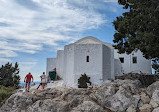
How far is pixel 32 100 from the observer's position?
10.9 meters

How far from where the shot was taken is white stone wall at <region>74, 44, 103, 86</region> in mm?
25625

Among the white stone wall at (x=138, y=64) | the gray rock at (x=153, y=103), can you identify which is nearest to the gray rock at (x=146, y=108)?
the gray rock at (x=153, y=103)

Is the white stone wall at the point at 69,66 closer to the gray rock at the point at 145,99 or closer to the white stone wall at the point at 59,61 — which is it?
the white stone wall at the point at 59,61

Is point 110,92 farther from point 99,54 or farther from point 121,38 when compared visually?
point 99,54

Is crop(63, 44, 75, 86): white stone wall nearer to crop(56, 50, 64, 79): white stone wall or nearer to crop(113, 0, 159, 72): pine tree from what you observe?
crop(56, 50, 64, 79): white stone wall

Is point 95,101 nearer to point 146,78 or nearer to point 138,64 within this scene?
point 146,78

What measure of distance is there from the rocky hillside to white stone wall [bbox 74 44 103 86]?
14.1 metres

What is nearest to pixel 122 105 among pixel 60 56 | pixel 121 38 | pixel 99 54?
pixel 121 38

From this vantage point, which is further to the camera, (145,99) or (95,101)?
(95,101)

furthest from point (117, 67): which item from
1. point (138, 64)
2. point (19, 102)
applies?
point (19, 102)

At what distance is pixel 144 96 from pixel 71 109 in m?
4.53

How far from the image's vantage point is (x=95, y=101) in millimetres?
10469

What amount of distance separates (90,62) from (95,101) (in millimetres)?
15782

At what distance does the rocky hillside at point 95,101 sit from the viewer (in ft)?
31.3
